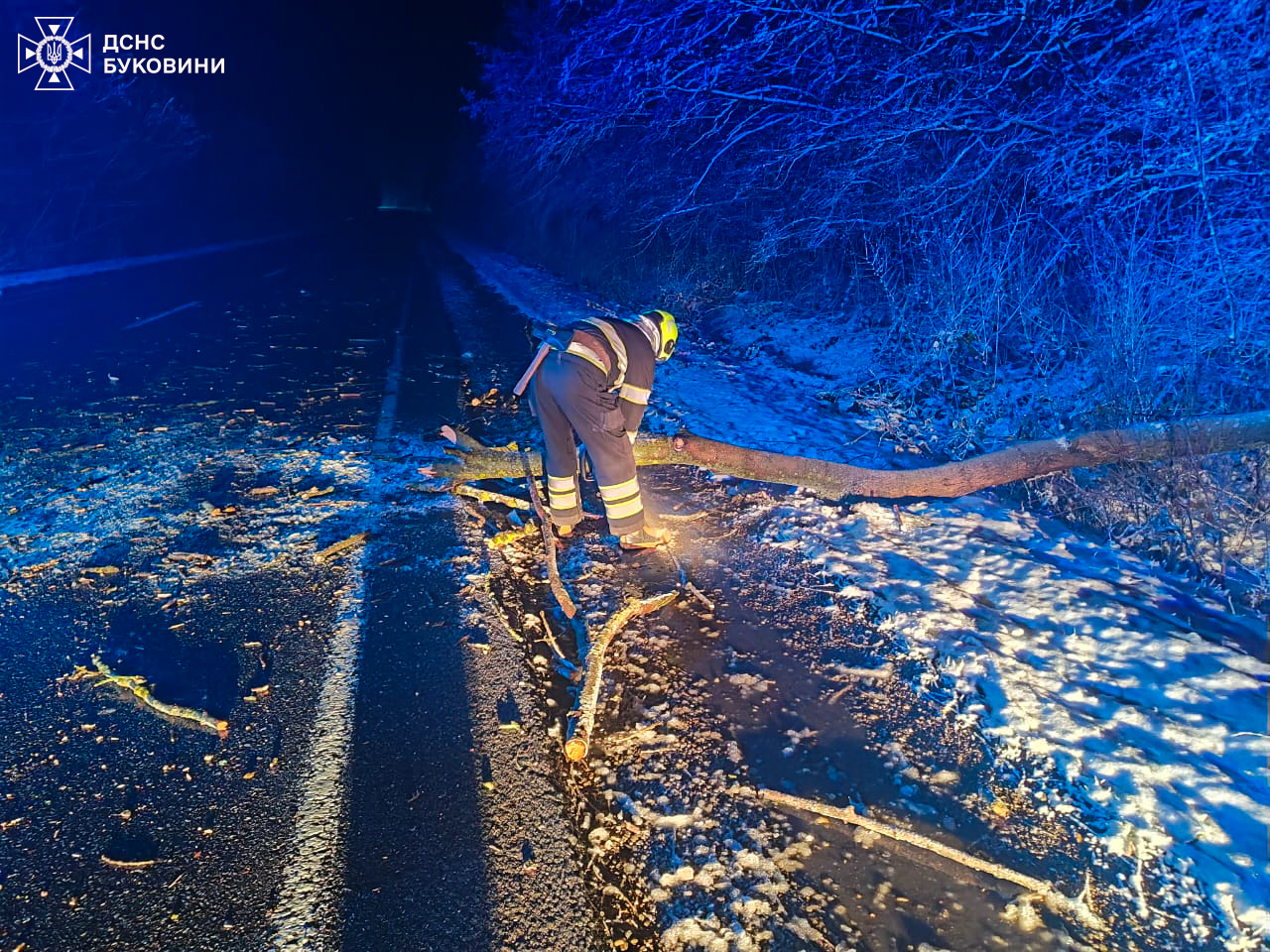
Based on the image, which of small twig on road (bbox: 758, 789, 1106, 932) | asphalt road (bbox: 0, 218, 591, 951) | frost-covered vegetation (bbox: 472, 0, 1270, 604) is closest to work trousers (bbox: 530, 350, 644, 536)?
asphalt road (bbox: 0, 218, 591, 951)

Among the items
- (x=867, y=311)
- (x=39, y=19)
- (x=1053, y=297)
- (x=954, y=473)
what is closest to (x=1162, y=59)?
(x=1053, y=297)

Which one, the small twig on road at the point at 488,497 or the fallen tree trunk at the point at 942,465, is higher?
the fallen tree trunk at the point at 942,465

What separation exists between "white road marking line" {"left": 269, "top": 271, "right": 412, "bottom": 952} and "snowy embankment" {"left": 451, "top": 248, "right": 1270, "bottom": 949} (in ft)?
6.54

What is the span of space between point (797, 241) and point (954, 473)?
6172 millimetres

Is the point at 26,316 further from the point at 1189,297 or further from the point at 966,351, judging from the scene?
the point at 1189,297

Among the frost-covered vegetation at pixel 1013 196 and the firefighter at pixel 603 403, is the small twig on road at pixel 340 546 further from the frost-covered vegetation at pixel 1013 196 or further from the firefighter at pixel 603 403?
the frost-covered vegetation at pixel 1013 196

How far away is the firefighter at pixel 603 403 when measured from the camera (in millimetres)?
3449

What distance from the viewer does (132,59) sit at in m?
21.0

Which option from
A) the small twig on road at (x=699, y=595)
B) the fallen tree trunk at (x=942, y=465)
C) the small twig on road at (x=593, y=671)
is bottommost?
the small twig on road at (x=593, y=671)

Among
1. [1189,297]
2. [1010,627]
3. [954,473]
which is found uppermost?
[1189,297]

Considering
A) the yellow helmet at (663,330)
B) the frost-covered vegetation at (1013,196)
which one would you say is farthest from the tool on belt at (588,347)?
the frost-covered vegetation at (1013,196)

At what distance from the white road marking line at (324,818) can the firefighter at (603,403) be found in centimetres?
143

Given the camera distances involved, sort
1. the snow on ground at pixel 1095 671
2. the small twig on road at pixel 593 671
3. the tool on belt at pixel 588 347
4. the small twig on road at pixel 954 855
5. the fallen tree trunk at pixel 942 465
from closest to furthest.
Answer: the small twig on road at pixel 954 855
the snow on ground at pixel 1095 671
the small twig on road at pixel 593 671
the tool on belt at pixel 588 347
the fallen tree trunk at pixel 942 465

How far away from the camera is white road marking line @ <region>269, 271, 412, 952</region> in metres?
1.80
